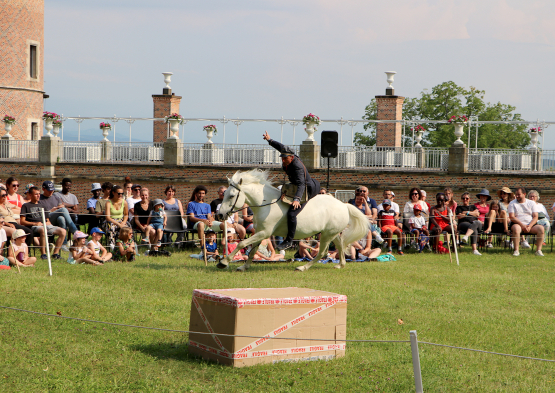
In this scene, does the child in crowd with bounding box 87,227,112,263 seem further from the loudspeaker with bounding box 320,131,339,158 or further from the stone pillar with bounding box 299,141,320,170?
the stone pillar with bounding box 299,141,320,170

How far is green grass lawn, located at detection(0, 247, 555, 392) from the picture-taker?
6.04 meters

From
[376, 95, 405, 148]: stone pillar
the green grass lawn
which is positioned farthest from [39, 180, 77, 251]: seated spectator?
[376, 95, 405, 148]: stone pillar

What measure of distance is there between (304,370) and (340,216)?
6.70m

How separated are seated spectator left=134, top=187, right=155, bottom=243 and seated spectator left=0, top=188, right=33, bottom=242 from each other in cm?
235

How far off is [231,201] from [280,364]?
225 inches

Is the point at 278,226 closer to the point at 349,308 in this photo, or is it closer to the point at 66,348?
the point at 349,308

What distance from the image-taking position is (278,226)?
12.2m

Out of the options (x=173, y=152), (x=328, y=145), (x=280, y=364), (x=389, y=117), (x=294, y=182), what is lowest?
(x=280, y=364)

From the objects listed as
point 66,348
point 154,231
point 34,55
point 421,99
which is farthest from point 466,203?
point 421,99

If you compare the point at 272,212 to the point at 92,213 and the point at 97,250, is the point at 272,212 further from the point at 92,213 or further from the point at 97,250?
the point at 92,213

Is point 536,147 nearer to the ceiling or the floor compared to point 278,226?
nearer to the ceiling

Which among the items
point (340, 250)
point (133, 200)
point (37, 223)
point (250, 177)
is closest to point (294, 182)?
point (250, 177)

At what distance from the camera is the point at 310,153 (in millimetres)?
26500

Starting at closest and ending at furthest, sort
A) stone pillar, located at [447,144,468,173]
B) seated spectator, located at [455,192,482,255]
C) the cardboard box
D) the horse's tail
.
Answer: the cardboard box, the horse's tail, seated spectator, located at [455,192,482,255], stone pillar, located at [447,144,468,173]
